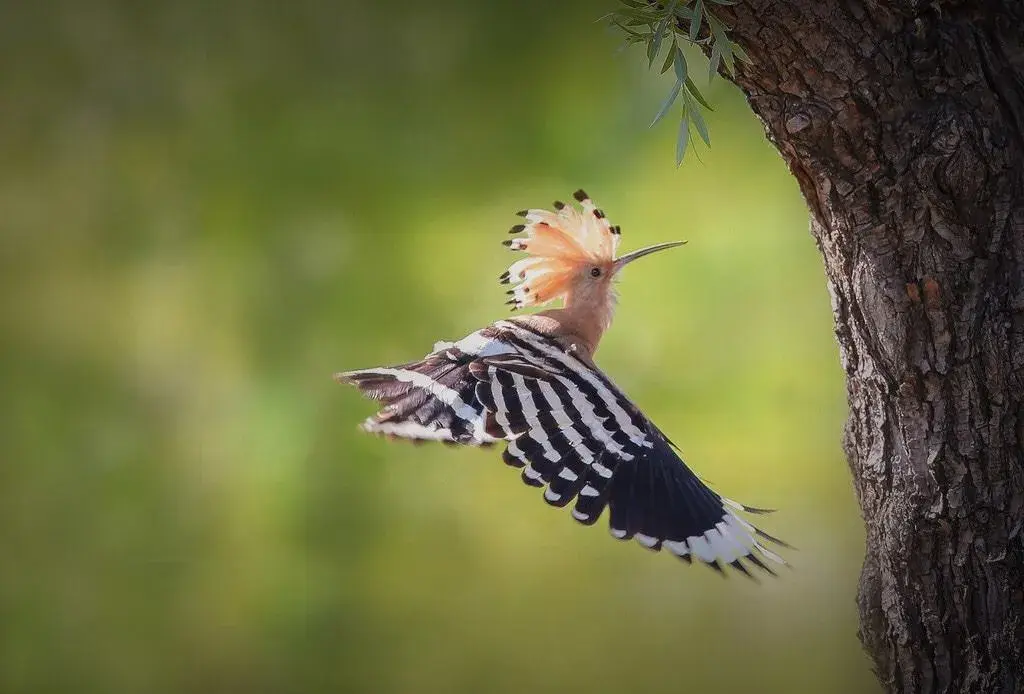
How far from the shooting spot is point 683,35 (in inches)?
44.2

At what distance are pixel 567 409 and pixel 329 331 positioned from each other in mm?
1432

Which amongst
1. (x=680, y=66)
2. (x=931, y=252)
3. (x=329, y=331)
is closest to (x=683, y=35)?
(x=680, y=66)

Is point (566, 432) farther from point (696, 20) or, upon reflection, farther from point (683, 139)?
point (696, 20)

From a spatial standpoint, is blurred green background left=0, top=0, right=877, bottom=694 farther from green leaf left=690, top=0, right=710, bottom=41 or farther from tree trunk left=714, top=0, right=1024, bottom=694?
green leaf left=690, top=0, right=710, bottom=41

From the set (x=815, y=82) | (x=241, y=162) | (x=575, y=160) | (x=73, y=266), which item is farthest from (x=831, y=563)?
(x=73, y=266)

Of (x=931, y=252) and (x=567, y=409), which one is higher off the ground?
(x=931, y=252)

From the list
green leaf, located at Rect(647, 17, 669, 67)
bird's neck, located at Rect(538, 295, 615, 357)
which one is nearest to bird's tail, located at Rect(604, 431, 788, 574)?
bird's neck, located at Rect(538, 295, 615, 357)

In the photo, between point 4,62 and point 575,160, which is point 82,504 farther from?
point 575,160

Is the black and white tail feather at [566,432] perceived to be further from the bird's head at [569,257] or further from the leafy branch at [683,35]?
the leafy branch at [683,35]

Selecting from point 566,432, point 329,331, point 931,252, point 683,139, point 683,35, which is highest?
point 329,331

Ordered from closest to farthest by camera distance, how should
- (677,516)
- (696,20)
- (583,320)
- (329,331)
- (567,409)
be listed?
(696,20) → (677,516) → (567,409) → (583,320) → (329,331)

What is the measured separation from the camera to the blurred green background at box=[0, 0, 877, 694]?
2422mm

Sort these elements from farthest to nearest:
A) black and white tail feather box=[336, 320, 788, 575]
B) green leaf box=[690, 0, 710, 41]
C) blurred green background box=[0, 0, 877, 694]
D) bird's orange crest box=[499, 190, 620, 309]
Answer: blurred green background box=[0, 0, 877, 694], bird's orange crest box=[499, 190, 620, 309], black and white tail feather box=[336, 320, 788, 575], green leaf box=[690, 0, 710, 41]

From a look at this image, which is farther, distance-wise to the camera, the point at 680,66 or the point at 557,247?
the point at 557,247
